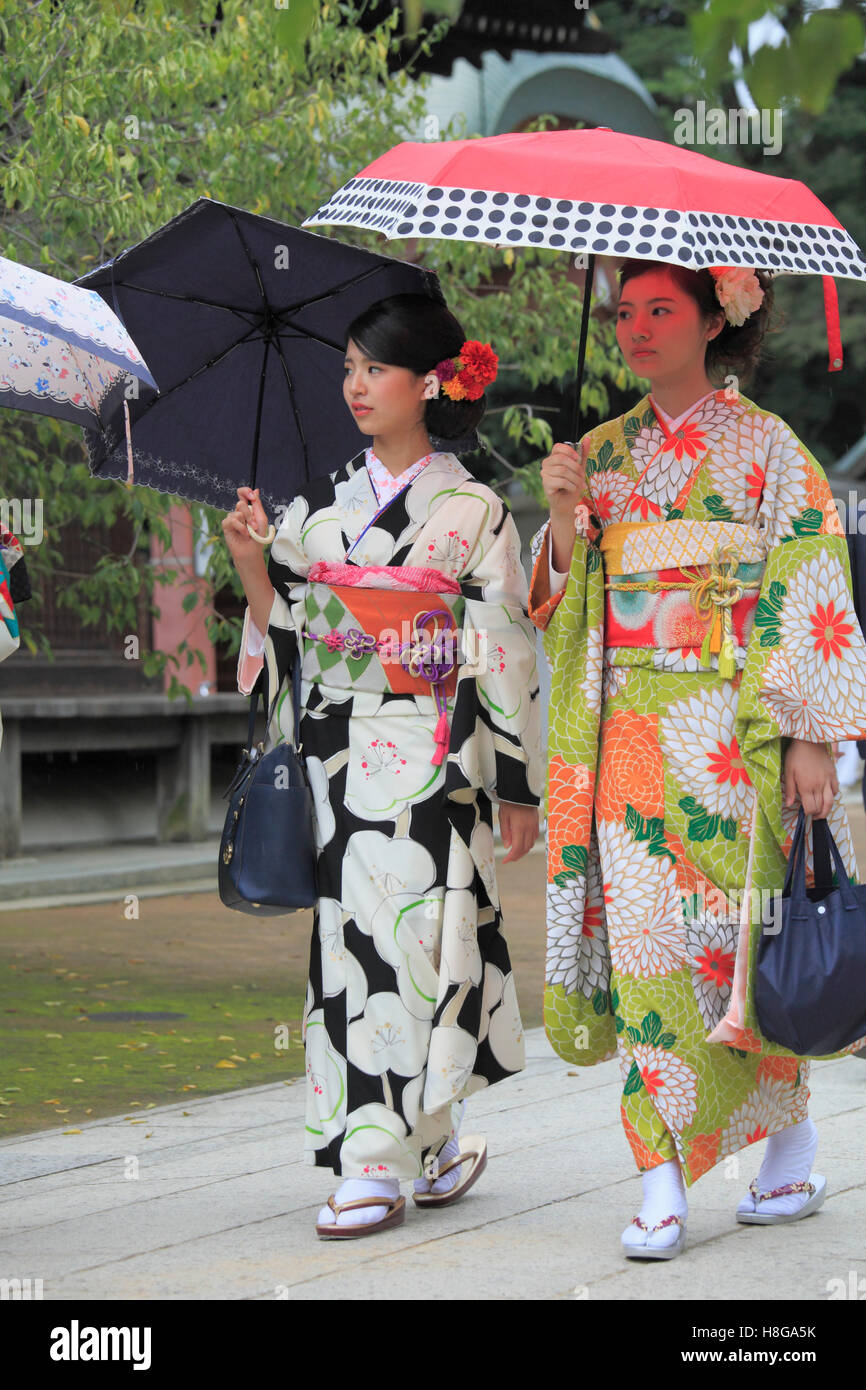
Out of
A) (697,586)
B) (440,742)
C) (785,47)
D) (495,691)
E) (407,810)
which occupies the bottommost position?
(407,810)

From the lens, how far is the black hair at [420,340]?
4.04 m

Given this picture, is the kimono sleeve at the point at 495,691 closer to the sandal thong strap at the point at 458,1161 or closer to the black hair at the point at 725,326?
the black hair at the point at 725,326

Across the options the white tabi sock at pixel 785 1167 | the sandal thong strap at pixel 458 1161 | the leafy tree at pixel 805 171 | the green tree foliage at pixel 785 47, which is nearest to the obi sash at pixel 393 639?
the sandal thong strap at pixel 458 1161

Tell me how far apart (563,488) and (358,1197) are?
1593mm

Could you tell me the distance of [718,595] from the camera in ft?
12.5

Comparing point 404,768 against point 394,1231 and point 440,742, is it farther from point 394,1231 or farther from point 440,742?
point 394,1231

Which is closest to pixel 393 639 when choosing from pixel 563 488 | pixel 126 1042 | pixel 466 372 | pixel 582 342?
pixel 563 488

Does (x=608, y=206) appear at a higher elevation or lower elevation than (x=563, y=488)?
higher

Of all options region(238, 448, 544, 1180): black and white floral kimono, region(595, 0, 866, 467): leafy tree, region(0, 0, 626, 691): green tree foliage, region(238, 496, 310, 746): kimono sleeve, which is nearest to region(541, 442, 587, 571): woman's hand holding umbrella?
region(238, 448, 544, 1180): black and white floral kimono

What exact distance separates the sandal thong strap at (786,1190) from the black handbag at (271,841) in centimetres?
119

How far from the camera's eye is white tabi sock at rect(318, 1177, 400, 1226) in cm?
376

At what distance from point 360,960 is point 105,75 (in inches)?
161

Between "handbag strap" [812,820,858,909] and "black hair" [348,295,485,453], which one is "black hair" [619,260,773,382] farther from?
"handbag strap" [812,820,858,909]

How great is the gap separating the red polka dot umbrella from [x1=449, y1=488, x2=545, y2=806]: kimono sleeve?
0.54 metres
